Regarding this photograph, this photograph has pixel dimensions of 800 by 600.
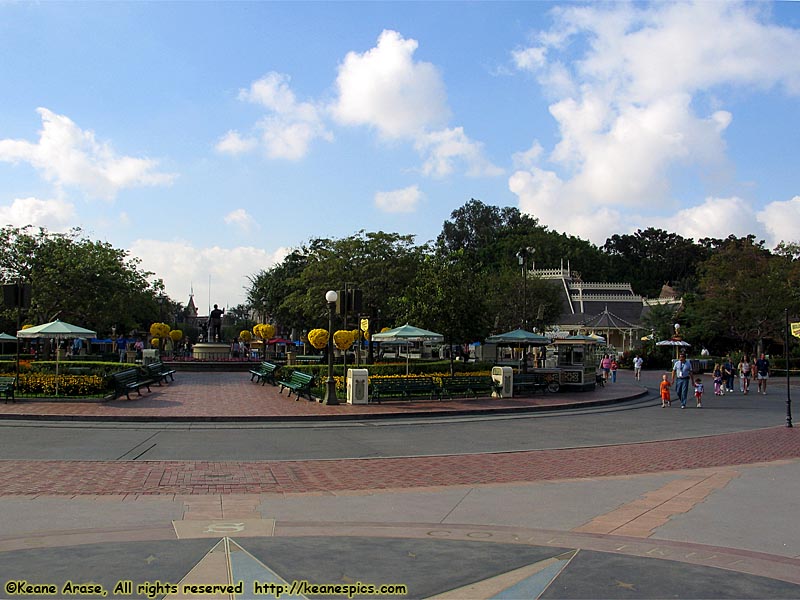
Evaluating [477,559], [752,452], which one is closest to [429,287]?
[752,452]

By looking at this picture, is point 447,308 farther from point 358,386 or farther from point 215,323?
point 215,323

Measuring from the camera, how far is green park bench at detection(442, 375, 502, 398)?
24203 millimetres

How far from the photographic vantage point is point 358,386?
22000mm

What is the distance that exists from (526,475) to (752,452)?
17.9ft

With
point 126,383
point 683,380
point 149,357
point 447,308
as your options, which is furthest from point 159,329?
point 683,380

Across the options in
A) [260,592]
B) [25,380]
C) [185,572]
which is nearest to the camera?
[260,592]

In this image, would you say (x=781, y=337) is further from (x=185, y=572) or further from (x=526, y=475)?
(x=185, y=572)

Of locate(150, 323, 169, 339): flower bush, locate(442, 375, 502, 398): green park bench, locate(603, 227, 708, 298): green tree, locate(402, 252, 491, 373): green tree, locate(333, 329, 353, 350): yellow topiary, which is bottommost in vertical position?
locate(442, 375, 502, 398): green park bench

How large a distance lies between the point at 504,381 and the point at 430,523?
17251 mm

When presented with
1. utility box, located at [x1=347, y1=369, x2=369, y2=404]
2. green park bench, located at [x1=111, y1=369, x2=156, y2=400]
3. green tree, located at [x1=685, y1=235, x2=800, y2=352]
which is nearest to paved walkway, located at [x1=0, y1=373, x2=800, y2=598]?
utility box, located at [x1=347, y1=369, x2=369, y2=404]

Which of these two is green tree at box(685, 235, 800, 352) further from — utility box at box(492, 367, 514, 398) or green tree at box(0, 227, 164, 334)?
green tree at box(0, 227, 164, 334)

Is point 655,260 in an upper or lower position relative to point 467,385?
upper

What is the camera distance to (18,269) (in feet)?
140

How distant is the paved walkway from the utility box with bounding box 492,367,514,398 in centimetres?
1030
